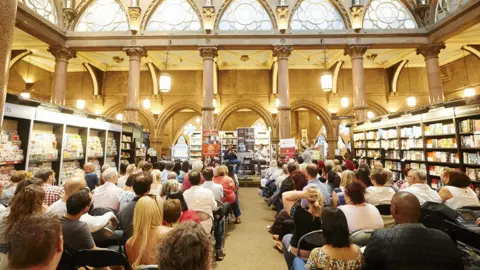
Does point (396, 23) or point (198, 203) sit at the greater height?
point (396, 23)

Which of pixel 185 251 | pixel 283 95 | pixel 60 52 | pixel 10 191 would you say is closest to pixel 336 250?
pixel 185 251

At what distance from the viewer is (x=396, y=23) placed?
877cm

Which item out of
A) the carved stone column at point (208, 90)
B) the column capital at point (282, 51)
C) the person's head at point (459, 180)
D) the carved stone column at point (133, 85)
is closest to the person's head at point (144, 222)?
the person's head at point (459, 180)

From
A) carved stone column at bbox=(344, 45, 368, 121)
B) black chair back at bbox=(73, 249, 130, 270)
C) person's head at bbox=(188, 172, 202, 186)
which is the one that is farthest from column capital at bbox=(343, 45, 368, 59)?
black chair back at bbox=(73, 249, 130, 270)

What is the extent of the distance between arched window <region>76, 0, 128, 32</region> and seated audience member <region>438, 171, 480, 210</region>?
10289 millimetres

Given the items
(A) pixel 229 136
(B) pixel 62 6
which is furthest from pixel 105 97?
(A) pixel 229 136

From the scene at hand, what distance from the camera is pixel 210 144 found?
7625 mm

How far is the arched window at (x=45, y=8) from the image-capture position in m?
7.40

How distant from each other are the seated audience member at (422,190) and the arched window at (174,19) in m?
8.34

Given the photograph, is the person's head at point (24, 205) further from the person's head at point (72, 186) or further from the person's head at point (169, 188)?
the person's head at point (169, 188)

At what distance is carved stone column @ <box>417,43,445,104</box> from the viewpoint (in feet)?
26.4

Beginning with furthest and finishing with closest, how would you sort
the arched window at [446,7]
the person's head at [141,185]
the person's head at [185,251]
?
the arched window at [446,7] → the person's head at [141,185] → the person's head at [185,251]

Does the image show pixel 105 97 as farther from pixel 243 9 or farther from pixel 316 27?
pixel 316 27

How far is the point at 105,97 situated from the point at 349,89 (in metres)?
13.0
